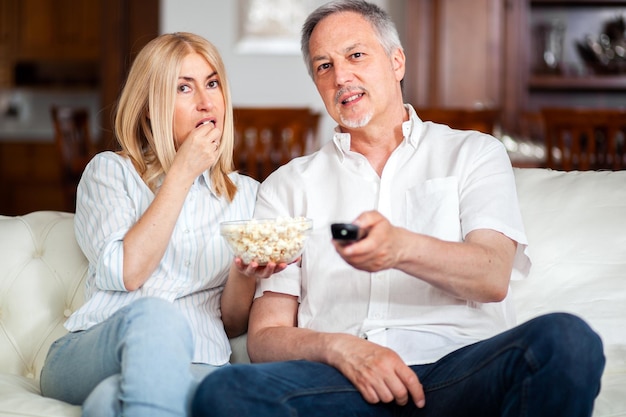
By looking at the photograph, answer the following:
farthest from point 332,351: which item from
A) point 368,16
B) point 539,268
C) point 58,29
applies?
point 58,29

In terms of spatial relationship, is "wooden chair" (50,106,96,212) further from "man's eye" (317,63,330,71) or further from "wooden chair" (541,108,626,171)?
"man's eye" (317,63,330,71)

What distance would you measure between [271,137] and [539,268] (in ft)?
5.32

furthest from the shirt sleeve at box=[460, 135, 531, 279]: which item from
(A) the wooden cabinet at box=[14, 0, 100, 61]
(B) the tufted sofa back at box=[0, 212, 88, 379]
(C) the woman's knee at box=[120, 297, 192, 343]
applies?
(A) the wooden cabinet at box=[14, 0, 100, 61]

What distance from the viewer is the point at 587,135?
344 cm

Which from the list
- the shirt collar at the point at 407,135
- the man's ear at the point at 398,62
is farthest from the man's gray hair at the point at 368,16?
the shirt collar at the point at 407,135

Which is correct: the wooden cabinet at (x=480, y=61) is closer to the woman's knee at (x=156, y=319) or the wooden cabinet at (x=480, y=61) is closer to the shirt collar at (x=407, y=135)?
the shirt collar at (x=407, y=135)

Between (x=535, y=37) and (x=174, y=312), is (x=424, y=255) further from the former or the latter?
(x=535, y=37)

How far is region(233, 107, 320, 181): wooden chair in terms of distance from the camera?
3461 millimetres

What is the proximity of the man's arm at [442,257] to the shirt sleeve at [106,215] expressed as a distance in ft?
1.85

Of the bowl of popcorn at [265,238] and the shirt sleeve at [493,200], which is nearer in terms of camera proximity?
the bowl of popcorn at [265,238]

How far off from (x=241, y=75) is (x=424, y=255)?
11.7 feet

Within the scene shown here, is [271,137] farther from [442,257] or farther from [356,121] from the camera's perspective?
[442,257]

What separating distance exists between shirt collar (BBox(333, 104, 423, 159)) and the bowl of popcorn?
39 cm

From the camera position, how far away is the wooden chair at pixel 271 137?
3.46m
